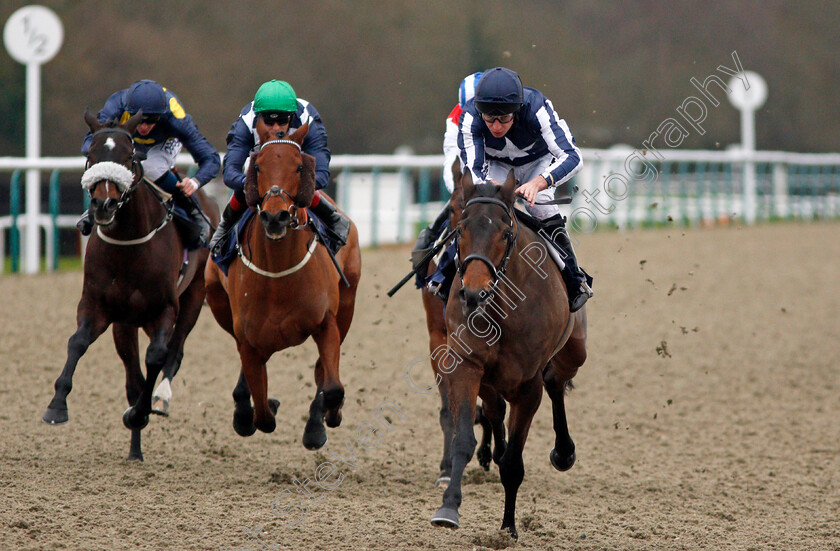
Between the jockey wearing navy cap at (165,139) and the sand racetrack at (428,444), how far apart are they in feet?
5.07

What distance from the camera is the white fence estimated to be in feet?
45.5

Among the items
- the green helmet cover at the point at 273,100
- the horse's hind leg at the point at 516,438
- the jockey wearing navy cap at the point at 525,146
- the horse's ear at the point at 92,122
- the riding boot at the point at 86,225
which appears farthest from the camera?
the riding boot at the point at 86,225

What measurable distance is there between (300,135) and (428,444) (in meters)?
2.69

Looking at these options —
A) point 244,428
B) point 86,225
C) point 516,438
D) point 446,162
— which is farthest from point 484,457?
point 86,225

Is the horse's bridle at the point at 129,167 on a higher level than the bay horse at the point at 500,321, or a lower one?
higher

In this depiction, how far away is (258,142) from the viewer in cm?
584

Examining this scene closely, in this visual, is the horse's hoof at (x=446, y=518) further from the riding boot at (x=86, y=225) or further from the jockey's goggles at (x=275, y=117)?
the riding boot at (x=86, y=225)

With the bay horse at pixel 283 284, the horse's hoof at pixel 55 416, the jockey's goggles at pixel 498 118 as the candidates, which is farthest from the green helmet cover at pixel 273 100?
the horse's hoof at pixel 55 416

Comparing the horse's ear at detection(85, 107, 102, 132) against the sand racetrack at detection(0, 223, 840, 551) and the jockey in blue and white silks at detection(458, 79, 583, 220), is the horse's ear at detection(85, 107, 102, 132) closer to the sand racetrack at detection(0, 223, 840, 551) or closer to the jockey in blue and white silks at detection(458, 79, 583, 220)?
the sand racetrack at detection(0, 223, 840, 551)

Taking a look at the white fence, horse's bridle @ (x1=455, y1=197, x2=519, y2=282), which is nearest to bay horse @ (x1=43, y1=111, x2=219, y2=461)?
horse's bridle @ (x1=455, y1=197, x2=519, y2=282)

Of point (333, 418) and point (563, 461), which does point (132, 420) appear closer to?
point (333, 418)

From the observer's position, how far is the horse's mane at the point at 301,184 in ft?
17.2

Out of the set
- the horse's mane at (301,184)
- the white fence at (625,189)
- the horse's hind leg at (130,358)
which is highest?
the white fence at (625,189)

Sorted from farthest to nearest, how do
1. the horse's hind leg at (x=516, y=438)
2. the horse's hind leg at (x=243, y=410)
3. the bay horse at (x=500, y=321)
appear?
1. the horse's hind leg at (x=243, y=410)
2. the horse's hind leg at (x=516, y=438)
3. the bay horse at (x=500, y=321)
